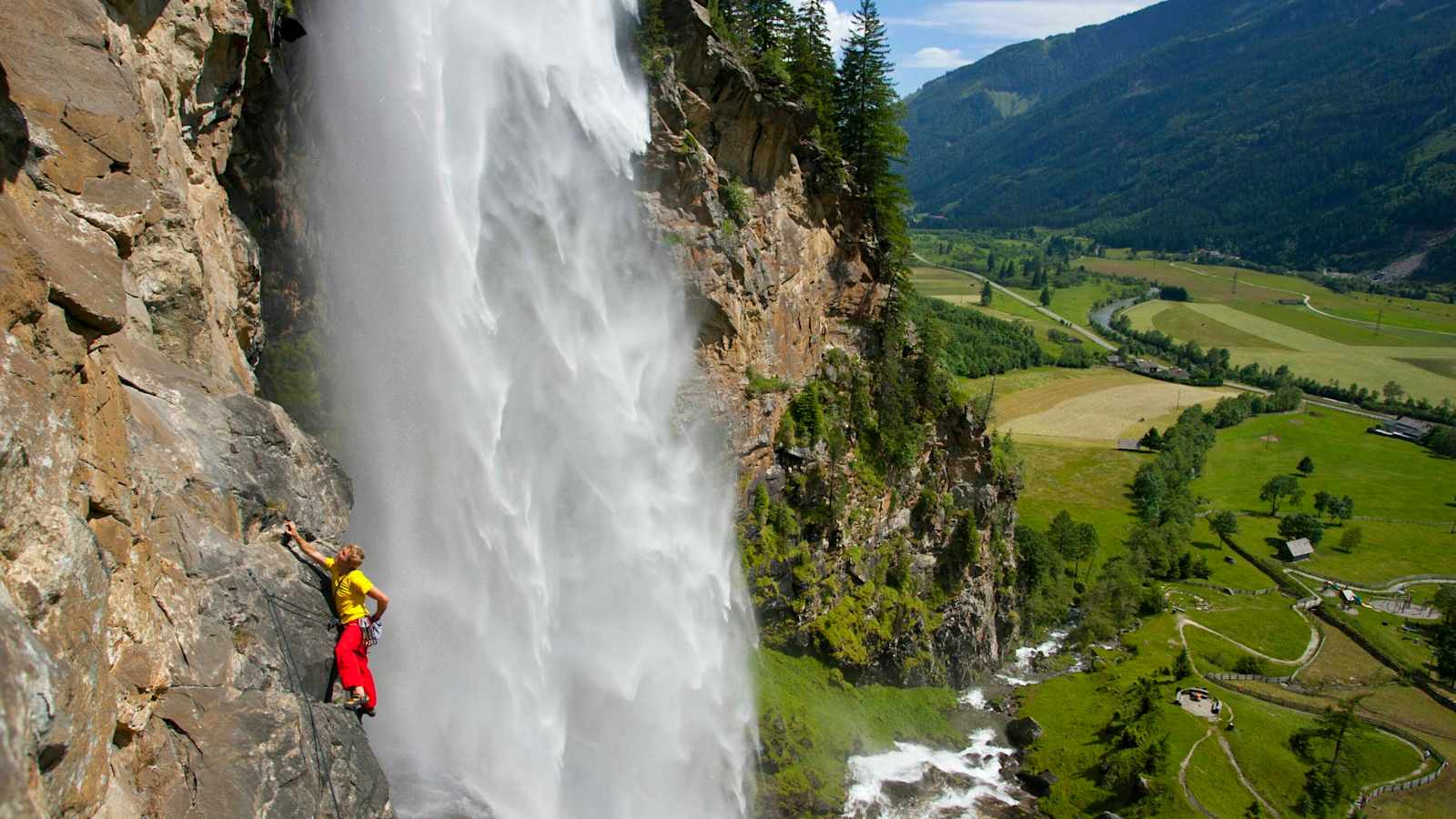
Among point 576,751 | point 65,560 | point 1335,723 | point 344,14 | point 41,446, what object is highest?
point 344,14

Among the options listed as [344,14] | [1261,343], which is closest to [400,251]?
[344,14]

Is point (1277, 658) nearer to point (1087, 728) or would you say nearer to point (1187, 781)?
point (1087, 728)

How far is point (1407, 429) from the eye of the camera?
133 m

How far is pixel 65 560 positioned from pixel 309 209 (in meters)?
20.6

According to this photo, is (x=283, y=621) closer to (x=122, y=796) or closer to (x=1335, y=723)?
(x=122, y=796)

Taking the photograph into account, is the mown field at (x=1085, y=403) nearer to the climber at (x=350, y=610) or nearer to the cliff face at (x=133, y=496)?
the climber at (x=350, y=610)

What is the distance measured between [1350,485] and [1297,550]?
30.8 metres

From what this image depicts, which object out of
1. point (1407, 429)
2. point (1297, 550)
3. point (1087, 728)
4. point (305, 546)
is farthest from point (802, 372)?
point (1407, 429)

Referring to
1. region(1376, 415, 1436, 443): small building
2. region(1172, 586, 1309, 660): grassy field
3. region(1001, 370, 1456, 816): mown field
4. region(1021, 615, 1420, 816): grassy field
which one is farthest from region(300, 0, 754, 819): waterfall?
region(1376, 415, 1436, 443): small building

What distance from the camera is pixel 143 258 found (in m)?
14.4

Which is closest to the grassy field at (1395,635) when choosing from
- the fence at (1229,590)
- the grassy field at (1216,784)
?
the fence at (1229,590)

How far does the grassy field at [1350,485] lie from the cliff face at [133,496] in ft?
354

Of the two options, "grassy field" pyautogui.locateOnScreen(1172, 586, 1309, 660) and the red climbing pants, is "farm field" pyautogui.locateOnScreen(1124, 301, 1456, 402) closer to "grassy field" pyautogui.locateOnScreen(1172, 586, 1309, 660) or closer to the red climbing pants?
"grassy field" pyautogui.locateOnScreen(1172, 586, 1309, 660)

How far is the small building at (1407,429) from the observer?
429 ft
